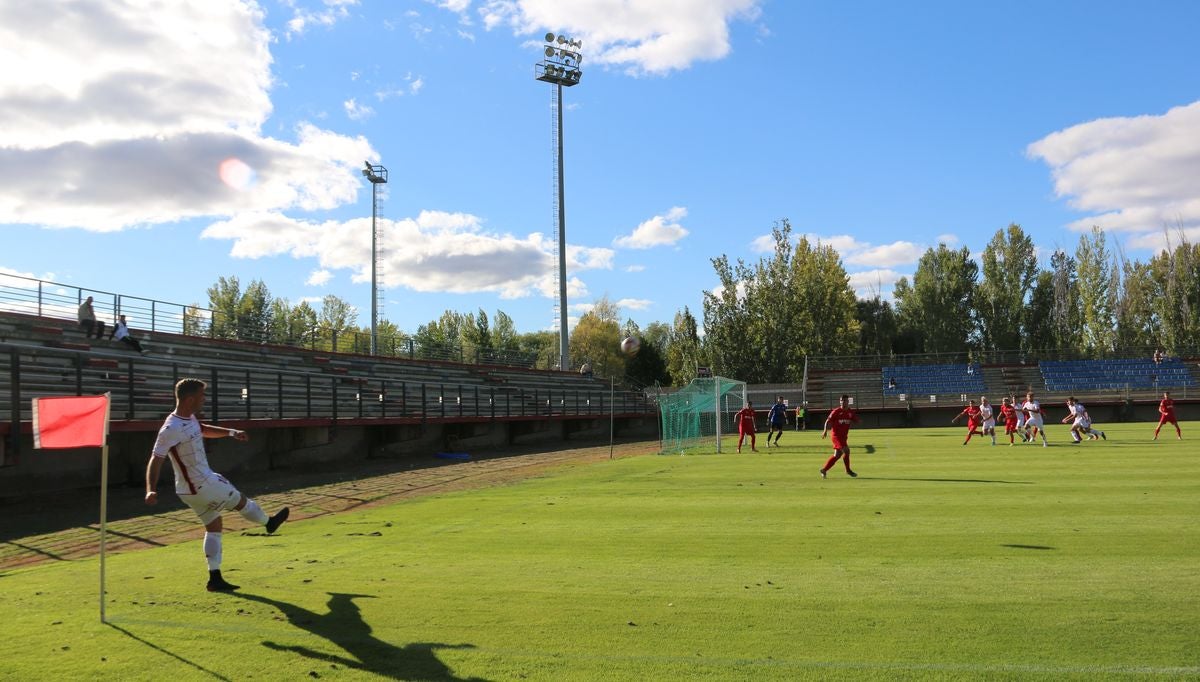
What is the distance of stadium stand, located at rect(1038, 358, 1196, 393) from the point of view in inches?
2128

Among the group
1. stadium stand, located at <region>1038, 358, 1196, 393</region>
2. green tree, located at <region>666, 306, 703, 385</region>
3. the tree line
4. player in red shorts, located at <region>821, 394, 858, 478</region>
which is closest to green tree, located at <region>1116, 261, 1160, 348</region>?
the tree line

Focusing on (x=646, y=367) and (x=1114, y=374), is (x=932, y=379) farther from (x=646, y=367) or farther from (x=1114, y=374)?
(x=646, y=367)

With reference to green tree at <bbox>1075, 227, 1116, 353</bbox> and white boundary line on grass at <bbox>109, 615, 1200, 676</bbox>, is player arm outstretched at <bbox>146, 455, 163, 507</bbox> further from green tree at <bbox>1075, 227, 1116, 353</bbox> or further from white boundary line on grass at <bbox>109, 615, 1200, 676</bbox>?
green tree at <bbox>1075, 227, 1116, 353</bbox>

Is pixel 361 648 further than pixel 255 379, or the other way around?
pixel 255 379

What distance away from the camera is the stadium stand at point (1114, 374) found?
54041 millimetres

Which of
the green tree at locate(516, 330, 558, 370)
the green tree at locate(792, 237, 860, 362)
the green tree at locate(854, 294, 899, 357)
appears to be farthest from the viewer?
the green tree at locate(516, 330, 558, 370)

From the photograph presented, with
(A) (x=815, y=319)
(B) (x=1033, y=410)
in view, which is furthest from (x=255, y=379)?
(A) (x=815, y=319)

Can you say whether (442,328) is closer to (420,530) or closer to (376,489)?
(376,489)

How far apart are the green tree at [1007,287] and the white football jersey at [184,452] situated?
80567 millimetres

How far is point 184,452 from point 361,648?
3067 mm

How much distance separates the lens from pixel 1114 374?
5656 centimetres

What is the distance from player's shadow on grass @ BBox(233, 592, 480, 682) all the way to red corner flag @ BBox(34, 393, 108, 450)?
2.17 metres

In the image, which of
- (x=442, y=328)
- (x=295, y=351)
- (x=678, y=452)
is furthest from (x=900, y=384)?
(x=442, y=328)

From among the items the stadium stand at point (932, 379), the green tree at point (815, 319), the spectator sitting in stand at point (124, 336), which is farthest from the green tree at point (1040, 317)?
the spectator sitting in stand at point (124, 336)
